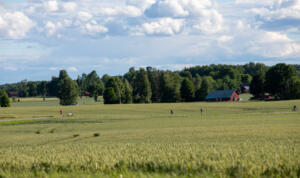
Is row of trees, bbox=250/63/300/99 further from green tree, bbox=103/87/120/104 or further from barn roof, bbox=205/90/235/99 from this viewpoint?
green tree, bbox=103/87/120/104

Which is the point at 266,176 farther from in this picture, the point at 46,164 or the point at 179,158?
the point at 46,164

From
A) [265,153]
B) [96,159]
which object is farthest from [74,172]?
[265,153]

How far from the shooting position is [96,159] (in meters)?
9.66

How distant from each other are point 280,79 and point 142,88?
51.3 metres

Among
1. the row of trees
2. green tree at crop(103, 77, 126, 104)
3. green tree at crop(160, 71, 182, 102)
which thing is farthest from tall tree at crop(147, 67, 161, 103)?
the row of trees

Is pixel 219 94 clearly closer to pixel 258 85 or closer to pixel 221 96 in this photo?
pixel 221 96

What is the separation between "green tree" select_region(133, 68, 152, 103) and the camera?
132500mm

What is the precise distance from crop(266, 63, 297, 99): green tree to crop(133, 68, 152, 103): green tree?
44873 mm

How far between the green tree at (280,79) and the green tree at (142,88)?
4487 cm

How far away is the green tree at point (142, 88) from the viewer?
13250cm

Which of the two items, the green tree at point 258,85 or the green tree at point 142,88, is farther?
the green tree at point 142,88

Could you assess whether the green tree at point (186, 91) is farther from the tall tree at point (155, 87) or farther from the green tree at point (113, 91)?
the green tree at point (113, 91)

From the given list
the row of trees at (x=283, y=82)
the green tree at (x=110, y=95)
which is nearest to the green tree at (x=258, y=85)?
the row of trees at (x=283, y=82)

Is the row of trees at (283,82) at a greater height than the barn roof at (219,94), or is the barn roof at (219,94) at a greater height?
the row of trees at (283,82)
